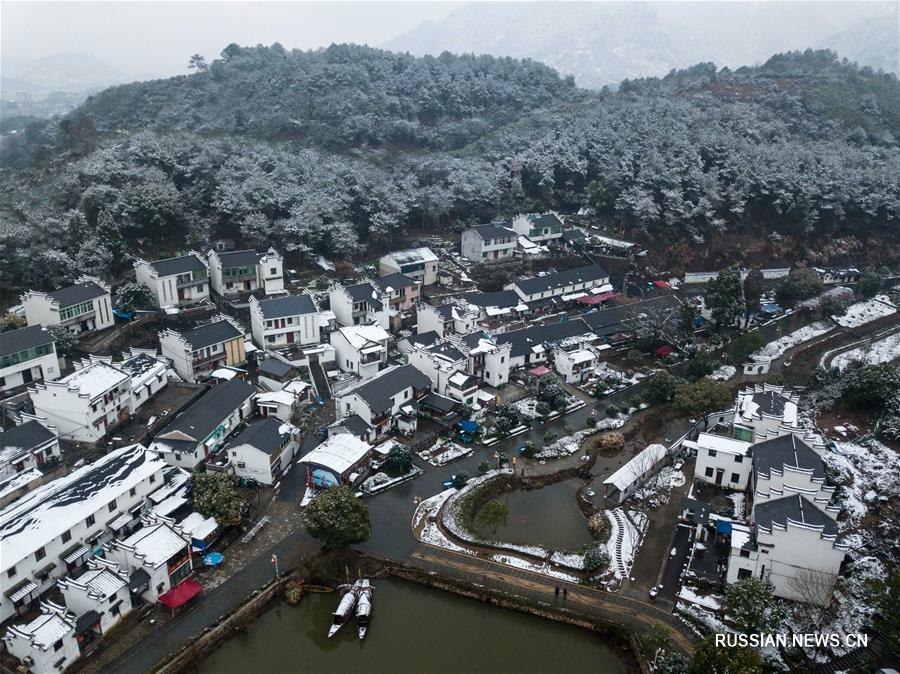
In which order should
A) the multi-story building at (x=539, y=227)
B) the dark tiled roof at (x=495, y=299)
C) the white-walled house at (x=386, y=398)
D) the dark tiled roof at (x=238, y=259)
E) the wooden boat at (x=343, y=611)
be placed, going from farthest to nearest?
the multi-story building at (x=539, y=227) < the dark tiled roof at (x=495, y=299) < the dark tiled roof at (x=238, y=259) < the white-walled house at (x=386, y=398) < the wooden boat at (x=343, y=611)

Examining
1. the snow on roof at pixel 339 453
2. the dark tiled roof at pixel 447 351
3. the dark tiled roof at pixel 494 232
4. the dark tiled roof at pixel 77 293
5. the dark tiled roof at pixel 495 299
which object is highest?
the dark tiled roof at pixel 494 232

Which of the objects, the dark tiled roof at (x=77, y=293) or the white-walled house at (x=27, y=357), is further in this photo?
the dark tiled roof at (x=77, y=293)

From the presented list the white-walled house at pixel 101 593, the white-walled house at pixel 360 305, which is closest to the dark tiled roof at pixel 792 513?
the white-walled house at pixel 101 593

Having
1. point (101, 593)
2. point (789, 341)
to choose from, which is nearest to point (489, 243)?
point (789, 341)

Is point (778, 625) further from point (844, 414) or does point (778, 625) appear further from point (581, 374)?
point (581, 374)

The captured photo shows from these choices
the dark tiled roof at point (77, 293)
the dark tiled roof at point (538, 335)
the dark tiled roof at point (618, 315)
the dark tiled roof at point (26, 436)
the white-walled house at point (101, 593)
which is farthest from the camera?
the dark tiled roof at point (618, 315)

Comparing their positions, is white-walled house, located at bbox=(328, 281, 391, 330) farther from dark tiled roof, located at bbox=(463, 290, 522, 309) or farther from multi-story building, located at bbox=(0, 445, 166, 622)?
multi-story building, located at bbox=(0, 445, 166, 622)

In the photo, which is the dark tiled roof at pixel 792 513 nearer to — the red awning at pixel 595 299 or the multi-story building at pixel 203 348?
the red awning at pixel 595 299
